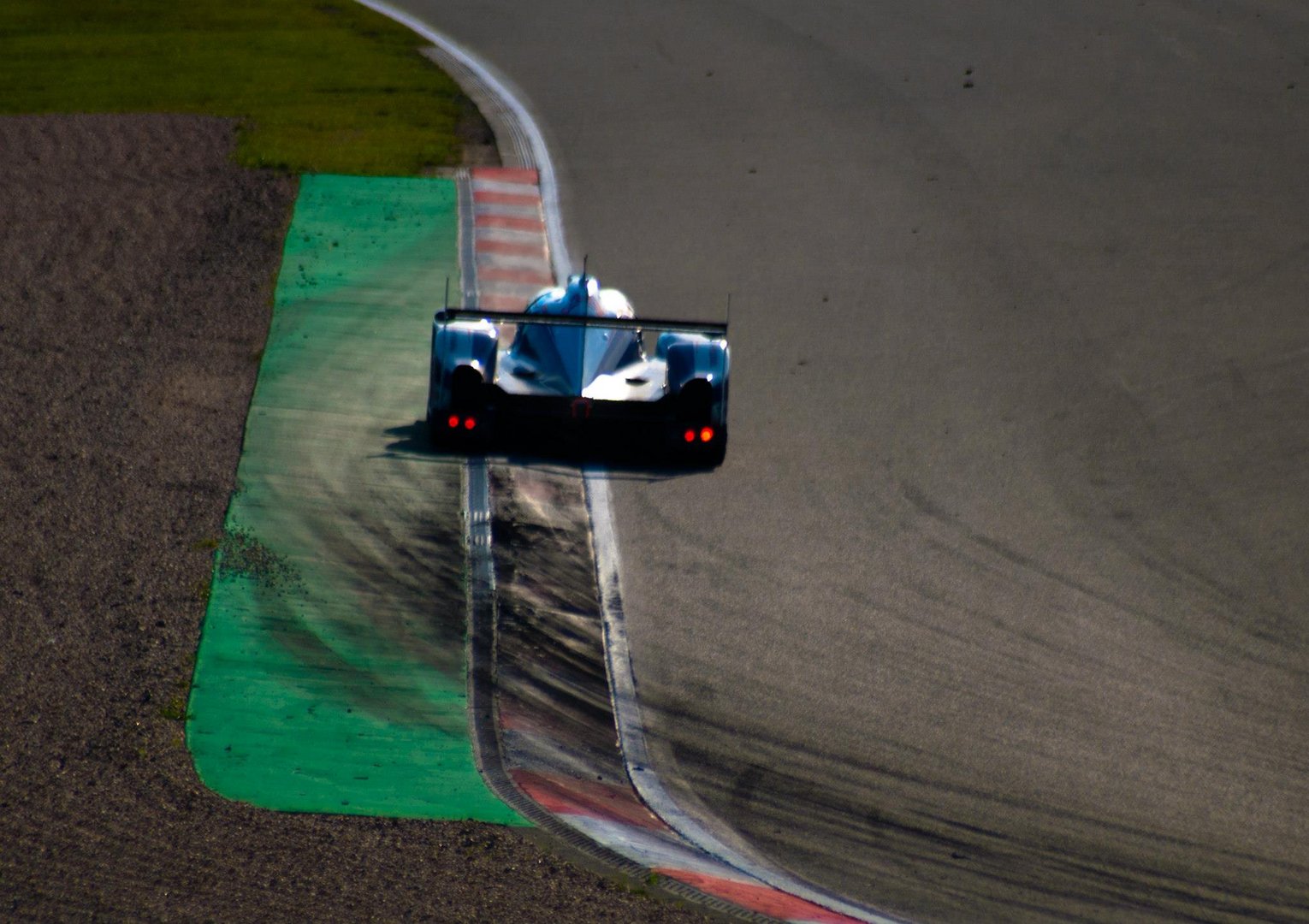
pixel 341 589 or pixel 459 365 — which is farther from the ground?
pixel 459 365

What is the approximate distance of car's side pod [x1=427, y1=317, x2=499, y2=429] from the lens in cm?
1303

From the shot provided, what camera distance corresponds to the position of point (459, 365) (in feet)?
42.5

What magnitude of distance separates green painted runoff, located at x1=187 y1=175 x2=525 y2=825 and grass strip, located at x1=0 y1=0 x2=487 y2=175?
5.20 meters

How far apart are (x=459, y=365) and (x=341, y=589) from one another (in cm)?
244

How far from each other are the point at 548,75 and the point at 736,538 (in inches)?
615

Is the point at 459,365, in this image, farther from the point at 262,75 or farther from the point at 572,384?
the point at 262,75

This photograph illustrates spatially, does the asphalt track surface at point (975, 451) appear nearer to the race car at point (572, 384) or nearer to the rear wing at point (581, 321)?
the race car at point (572, 384)

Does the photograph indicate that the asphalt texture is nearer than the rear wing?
Yes

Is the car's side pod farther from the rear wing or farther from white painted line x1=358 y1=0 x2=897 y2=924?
white painted line x1=358 y1=0 x2=897 y2=924

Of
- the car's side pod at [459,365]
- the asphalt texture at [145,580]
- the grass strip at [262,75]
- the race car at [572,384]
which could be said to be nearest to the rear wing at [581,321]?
the race car at [572,384]

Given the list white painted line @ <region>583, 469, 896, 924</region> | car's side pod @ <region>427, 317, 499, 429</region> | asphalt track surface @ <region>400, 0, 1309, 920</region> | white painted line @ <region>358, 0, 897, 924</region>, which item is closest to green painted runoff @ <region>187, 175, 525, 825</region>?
white painted line @ <region>358, 0, 897, 924</region>

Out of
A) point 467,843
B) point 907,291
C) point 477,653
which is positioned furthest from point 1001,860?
point 907,291

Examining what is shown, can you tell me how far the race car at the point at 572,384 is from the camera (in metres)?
13.0

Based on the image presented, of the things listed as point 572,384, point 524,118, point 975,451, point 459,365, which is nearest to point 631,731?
point 572,384
